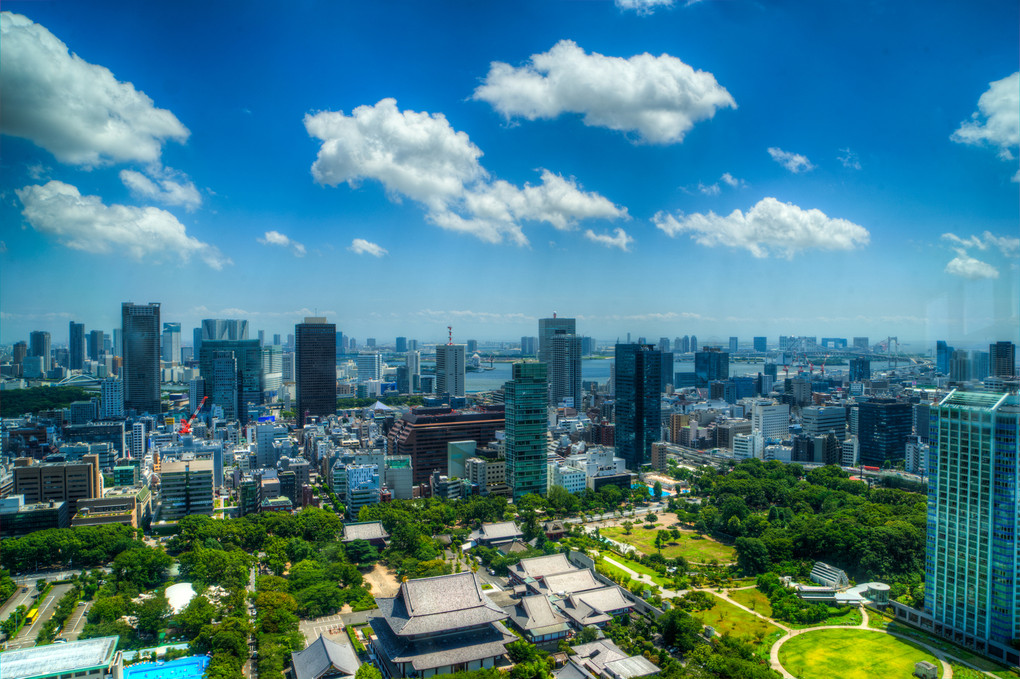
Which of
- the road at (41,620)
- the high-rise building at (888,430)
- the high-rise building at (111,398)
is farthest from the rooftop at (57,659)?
the high-rise building at (888,430)

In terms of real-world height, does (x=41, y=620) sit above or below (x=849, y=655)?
below

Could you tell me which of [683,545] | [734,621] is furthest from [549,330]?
A: [734,621]

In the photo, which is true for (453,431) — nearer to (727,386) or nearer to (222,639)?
(222,639)

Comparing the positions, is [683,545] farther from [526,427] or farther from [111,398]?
[111,398]

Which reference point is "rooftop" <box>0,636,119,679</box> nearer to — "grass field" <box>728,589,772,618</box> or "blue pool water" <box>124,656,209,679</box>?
"blue pool water" <box>124,656,209,679</box>

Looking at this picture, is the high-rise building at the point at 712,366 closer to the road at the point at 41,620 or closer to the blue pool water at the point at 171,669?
the road at the point at 41,620

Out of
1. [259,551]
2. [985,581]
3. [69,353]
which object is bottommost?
[259,551]

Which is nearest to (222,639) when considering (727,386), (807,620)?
(807,620)
